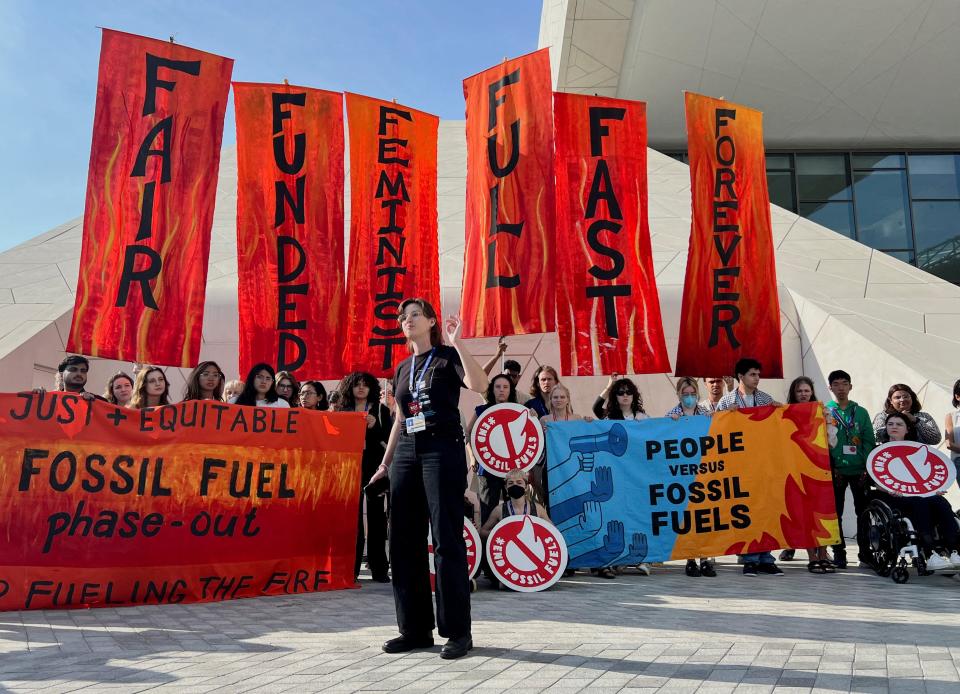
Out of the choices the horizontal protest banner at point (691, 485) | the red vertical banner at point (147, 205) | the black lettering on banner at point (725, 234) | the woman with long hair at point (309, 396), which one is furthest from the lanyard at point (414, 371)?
the black lettering on banner at point (725, 234)

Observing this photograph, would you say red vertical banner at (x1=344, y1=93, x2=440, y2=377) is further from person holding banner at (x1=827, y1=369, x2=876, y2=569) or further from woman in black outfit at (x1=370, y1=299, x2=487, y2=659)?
woman in black outfit at (x1=370, y1=299, x2=487, y2=659)

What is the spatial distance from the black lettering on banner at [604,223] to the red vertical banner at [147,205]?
156 inches

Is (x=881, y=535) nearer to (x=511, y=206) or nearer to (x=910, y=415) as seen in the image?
(x=910, y=415)

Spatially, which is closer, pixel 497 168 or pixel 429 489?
pixel 429 489

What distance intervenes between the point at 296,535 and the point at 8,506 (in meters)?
1.86

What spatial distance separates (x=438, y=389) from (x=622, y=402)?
12.0ft

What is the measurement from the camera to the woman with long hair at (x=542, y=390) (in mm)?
6957

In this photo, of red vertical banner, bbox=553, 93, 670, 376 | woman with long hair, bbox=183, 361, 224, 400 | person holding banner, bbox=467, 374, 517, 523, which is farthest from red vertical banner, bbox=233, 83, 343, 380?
red vertical banner, bbox=553, 93, 670, 376

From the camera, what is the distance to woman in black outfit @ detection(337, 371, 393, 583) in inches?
243

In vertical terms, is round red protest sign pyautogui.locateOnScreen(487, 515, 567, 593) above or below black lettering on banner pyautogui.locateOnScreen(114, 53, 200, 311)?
below

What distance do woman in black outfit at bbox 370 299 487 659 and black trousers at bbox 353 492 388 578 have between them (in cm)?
250

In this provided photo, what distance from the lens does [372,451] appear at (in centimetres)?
640

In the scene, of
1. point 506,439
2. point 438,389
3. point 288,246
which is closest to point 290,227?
point 288,246

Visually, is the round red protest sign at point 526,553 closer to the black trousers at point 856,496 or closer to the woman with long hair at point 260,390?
the woman with long hair at point 260,390
